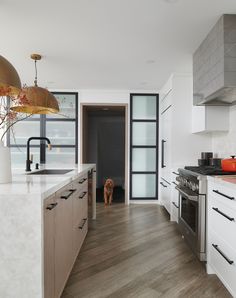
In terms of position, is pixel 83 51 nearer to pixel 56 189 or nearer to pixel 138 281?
pixel 56 189

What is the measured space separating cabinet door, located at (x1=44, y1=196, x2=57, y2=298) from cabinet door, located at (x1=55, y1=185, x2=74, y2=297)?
0.10m

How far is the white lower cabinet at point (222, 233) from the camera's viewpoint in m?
1.85

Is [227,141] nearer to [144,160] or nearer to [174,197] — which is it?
[174,197]

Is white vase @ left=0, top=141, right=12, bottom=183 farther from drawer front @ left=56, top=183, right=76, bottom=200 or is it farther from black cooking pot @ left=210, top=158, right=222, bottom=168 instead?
black cooking pot @ left=210, top=158, right=222, bottom=168

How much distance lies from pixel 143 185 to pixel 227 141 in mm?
2333

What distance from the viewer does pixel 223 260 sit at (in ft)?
6.57

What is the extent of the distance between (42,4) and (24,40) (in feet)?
2.87

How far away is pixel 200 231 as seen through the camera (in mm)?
2449

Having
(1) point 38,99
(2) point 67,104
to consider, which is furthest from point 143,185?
(1) point 38,99

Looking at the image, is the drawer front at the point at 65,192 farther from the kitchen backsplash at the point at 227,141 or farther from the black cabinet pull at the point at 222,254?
the kitchen backsplash at the point at 227,141

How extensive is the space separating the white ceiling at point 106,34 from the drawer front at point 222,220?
1654 millimetres

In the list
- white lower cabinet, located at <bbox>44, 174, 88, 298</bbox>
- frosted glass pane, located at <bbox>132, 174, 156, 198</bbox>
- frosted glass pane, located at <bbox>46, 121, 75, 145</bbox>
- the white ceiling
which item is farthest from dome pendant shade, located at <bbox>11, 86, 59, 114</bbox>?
frosted glass pane, located at <bbox>132, 174, 156, 198</bbox>

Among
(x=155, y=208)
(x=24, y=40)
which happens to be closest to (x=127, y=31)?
(x=24, y=40)

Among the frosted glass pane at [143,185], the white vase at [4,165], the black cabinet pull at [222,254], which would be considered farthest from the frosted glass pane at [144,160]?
the white vase at [4,165]
